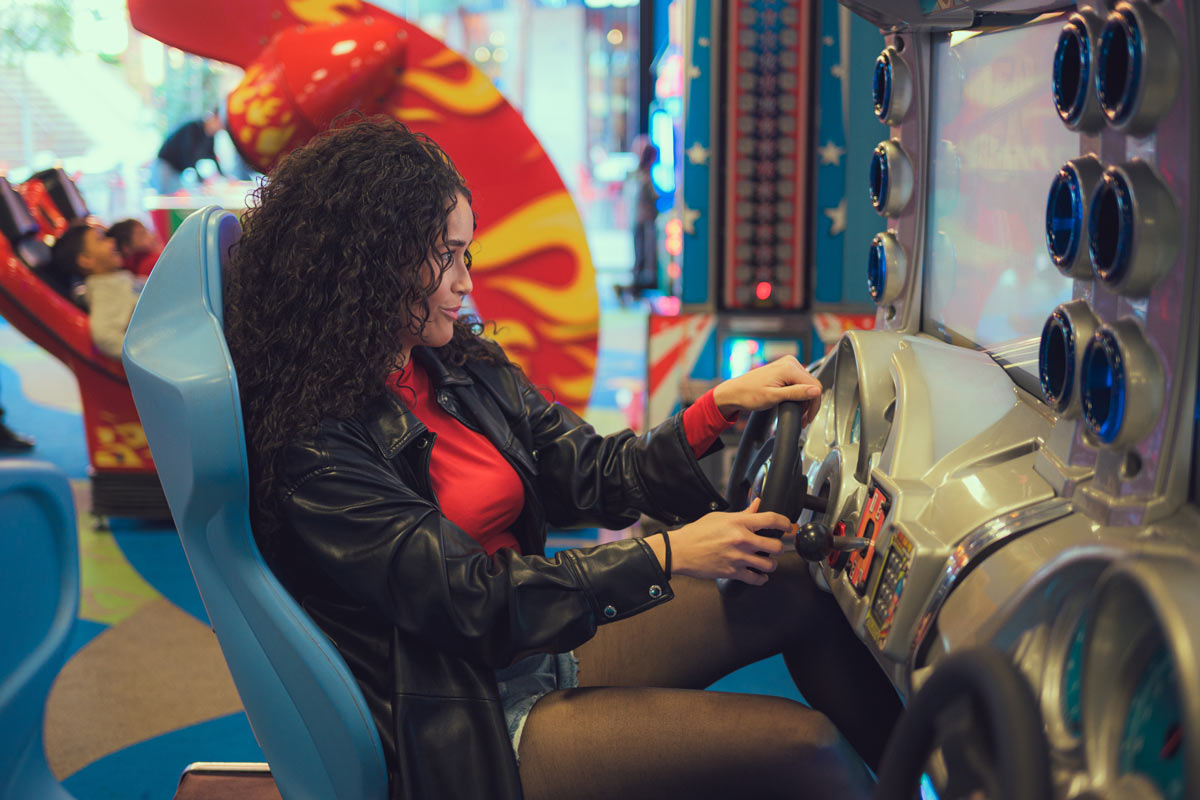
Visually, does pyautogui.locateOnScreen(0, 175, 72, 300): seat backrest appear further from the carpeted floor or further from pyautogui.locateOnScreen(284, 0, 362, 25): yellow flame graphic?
pyautogui.locateOnScreen(284, 0, 362, 25): yellow flame graphic

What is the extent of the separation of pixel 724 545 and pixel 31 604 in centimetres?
96

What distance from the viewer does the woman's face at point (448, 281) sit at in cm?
122

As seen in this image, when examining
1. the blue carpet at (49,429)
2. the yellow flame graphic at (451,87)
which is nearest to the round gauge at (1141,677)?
the yellow flame graphic at (451,87)

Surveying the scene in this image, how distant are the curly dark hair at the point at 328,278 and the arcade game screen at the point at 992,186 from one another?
677 mm

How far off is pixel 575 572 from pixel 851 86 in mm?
2297

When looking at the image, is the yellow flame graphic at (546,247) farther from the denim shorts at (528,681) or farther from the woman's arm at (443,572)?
the woman's arm at (443,572)

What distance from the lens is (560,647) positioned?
110cm

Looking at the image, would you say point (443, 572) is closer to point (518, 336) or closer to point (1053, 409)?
point (1053, 409)

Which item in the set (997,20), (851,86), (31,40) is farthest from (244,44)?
(31,40)

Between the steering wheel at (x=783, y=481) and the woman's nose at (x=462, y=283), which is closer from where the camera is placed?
the steering wheel at (x=783, y=481)

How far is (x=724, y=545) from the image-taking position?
110 centimetres

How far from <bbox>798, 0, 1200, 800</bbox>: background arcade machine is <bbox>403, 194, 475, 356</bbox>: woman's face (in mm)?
496

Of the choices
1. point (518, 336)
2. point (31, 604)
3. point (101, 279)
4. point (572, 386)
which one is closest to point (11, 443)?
point (101, 279)

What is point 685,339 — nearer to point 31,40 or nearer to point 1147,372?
point 1147,372
